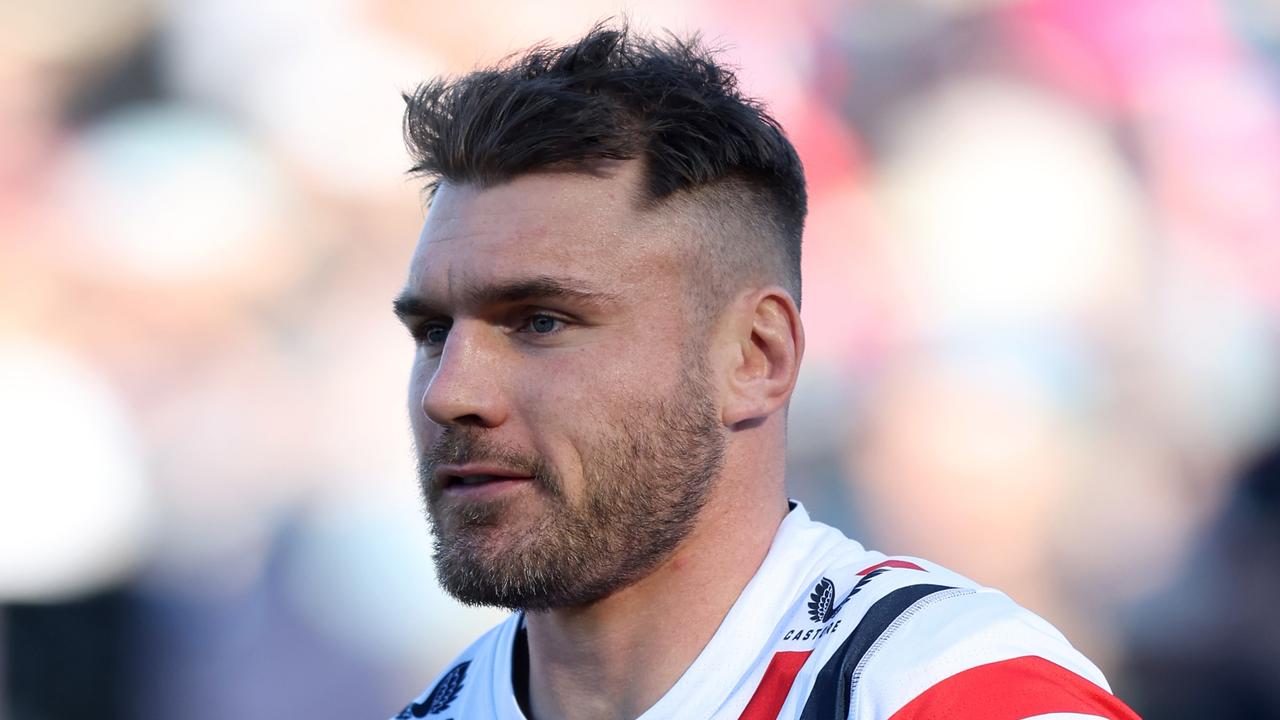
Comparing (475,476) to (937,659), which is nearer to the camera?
(937,659)

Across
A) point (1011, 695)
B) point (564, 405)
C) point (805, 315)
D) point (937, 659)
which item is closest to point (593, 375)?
point (564, 405)

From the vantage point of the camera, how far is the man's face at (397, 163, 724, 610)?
2287mm

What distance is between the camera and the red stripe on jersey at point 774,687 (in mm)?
2148

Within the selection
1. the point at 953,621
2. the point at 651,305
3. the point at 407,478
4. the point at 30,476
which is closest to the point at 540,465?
the point at 651,305

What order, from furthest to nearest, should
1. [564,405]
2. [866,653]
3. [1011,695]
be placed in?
[564,405]
[866,653]
[1011,695]

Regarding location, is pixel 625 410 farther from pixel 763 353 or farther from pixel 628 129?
pixel 628 129

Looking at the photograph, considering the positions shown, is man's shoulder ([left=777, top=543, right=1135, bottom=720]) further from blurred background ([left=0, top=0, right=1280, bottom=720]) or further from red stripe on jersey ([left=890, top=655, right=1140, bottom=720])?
blurred background ([left=0, top=0, right=1280, bottom=720])

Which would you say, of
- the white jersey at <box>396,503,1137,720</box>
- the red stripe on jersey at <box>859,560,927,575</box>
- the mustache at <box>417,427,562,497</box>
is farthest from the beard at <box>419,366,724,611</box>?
the red stripe on jersey at <box>859,560,927,575</box>

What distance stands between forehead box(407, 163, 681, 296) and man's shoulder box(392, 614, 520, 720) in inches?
30.2

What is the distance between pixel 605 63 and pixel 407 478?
148 inches

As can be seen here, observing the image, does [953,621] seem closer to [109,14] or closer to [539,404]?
[539,404]

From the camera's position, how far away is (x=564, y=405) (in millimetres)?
2275

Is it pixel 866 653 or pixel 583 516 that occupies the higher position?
pixel 583 516

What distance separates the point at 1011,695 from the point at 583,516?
29.9 inches
